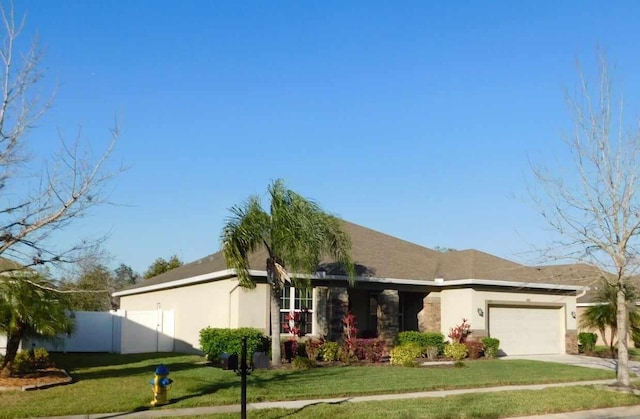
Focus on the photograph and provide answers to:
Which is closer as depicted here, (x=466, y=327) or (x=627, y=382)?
(x=627, y=382)

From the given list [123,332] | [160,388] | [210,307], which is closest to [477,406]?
[160,388]

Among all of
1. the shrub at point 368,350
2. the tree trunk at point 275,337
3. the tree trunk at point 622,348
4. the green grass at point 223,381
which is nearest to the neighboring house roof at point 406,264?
the shrub at point 368,350

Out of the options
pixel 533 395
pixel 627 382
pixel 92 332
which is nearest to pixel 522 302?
pixel 627 382

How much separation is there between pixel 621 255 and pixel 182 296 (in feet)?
56.6

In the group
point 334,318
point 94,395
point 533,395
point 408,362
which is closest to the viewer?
point 94,395

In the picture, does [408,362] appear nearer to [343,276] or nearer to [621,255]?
[343,276]

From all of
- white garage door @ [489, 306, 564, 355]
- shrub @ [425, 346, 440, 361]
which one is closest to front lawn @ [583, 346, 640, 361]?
white garage door @ [489, 306, 564, 355]

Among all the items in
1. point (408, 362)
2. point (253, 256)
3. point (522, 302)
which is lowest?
point (408, 362)

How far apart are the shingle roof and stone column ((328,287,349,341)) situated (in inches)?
61.9

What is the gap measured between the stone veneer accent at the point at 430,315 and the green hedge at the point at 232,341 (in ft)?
27.0

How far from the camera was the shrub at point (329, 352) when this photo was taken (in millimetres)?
21969

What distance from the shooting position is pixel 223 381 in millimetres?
16172

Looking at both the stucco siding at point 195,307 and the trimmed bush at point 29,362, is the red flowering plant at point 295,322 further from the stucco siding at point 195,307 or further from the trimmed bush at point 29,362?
the trimmed bush at point 29,362

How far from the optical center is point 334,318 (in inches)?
947
